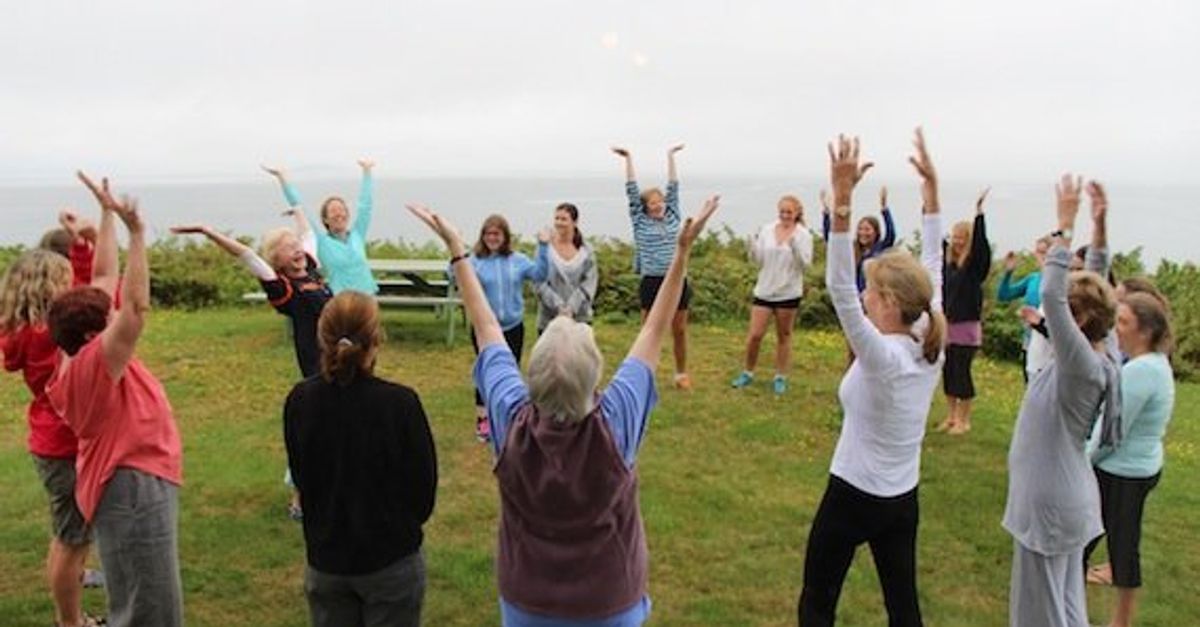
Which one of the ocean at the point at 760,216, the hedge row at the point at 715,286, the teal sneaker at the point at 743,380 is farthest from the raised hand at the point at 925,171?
the hedge row at the point at 715,286

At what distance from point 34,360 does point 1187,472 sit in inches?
315

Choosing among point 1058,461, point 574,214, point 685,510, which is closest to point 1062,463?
point 1058,461

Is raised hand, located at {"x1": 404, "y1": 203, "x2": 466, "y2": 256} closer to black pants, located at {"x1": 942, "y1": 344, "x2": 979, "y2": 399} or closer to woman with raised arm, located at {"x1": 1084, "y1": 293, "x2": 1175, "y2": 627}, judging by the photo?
woman with raised arm, located at {"x1": 1084, "y1": 293, "x2": 1175, "y2": 627}

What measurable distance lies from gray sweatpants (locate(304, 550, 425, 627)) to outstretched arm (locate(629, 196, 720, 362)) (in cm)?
117

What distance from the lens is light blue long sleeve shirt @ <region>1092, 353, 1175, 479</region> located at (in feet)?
13.7

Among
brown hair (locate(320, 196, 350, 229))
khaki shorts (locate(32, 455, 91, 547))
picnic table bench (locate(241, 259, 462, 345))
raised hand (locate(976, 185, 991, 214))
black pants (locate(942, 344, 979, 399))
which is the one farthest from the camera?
picnic table bench (locate(241, 259, 462, 345))

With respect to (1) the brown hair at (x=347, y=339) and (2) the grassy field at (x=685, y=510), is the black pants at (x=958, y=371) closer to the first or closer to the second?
(2) the grassy field at (x=685, y=510)

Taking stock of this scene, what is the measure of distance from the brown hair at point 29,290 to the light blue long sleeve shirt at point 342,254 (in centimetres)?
261

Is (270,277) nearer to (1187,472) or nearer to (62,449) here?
(62,449)

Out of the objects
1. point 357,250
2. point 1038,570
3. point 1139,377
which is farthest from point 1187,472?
point 357,250

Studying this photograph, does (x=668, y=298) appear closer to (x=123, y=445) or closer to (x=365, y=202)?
(x=123, y=445)

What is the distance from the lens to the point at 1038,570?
12.5ft

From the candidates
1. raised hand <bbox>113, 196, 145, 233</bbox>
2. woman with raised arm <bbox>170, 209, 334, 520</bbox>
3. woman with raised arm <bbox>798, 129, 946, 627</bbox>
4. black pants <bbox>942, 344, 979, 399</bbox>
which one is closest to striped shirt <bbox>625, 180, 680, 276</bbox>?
black pants <bbox>942, 344, 979, 399</bbox>

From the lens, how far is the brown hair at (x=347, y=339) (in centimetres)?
316
